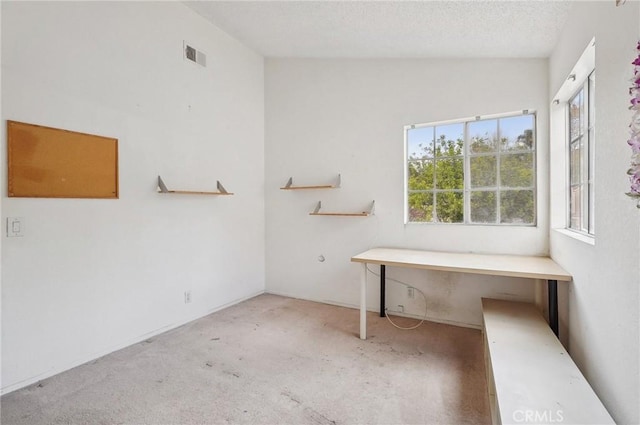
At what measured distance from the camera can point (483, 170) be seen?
3.45 m

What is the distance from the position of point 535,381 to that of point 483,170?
7.59ft

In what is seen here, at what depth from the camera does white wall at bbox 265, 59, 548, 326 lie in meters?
3.25

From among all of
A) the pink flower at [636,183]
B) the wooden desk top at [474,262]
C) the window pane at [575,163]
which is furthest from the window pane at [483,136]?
the pink flower at [636,183]

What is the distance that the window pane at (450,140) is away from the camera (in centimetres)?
358

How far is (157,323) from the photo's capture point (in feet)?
10.6

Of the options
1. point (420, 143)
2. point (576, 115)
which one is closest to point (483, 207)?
point (420, 143)

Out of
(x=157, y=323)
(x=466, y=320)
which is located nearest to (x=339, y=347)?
(x=466, y=320)

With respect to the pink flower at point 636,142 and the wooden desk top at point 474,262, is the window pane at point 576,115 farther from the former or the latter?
the pink flower at point 636,142

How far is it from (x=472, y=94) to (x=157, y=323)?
12.8 ft

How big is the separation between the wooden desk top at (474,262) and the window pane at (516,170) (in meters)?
0.73

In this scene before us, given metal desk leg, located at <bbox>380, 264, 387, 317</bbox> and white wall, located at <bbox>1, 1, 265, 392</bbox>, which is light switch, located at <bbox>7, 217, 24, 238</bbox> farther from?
metal desk leg, located at <bbox>380, 264, 387, 317</bbox>

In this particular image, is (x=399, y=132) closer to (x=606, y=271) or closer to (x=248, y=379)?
(x=606, y=271)

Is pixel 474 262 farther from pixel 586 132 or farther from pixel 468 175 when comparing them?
pixel 586 132

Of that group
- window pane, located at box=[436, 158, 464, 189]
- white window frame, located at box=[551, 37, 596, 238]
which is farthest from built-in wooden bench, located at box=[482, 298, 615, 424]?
window pane, located at box=[436, 158, 464, 189]
